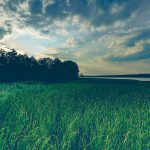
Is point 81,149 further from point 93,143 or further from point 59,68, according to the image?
point 59,68

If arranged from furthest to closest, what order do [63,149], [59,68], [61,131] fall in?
[59,68] < [61,131] < [63,149]

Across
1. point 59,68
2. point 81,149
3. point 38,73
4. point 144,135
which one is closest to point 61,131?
point 81,149

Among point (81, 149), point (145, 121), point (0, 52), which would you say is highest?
point (0, 52)

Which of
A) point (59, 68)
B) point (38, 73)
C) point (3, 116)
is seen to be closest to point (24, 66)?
point (38, 73)

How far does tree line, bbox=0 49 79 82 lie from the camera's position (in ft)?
123

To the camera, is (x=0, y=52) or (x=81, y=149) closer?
(x=81, y=149)

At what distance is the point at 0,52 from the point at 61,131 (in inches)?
1504

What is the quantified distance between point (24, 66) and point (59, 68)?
40.7 ft

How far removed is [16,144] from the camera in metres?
3.80

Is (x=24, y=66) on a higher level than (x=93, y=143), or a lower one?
higher

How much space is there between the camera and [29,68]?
139 ft

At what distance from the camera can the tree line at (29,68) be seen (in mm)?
37406

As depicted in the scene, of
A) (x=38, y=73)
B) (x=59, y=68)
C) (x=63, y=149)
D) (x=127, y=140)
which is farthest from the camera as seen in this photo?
(x=59, y=68)

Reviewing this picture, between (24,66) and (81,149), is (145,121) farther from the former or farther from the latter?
(24,66)
